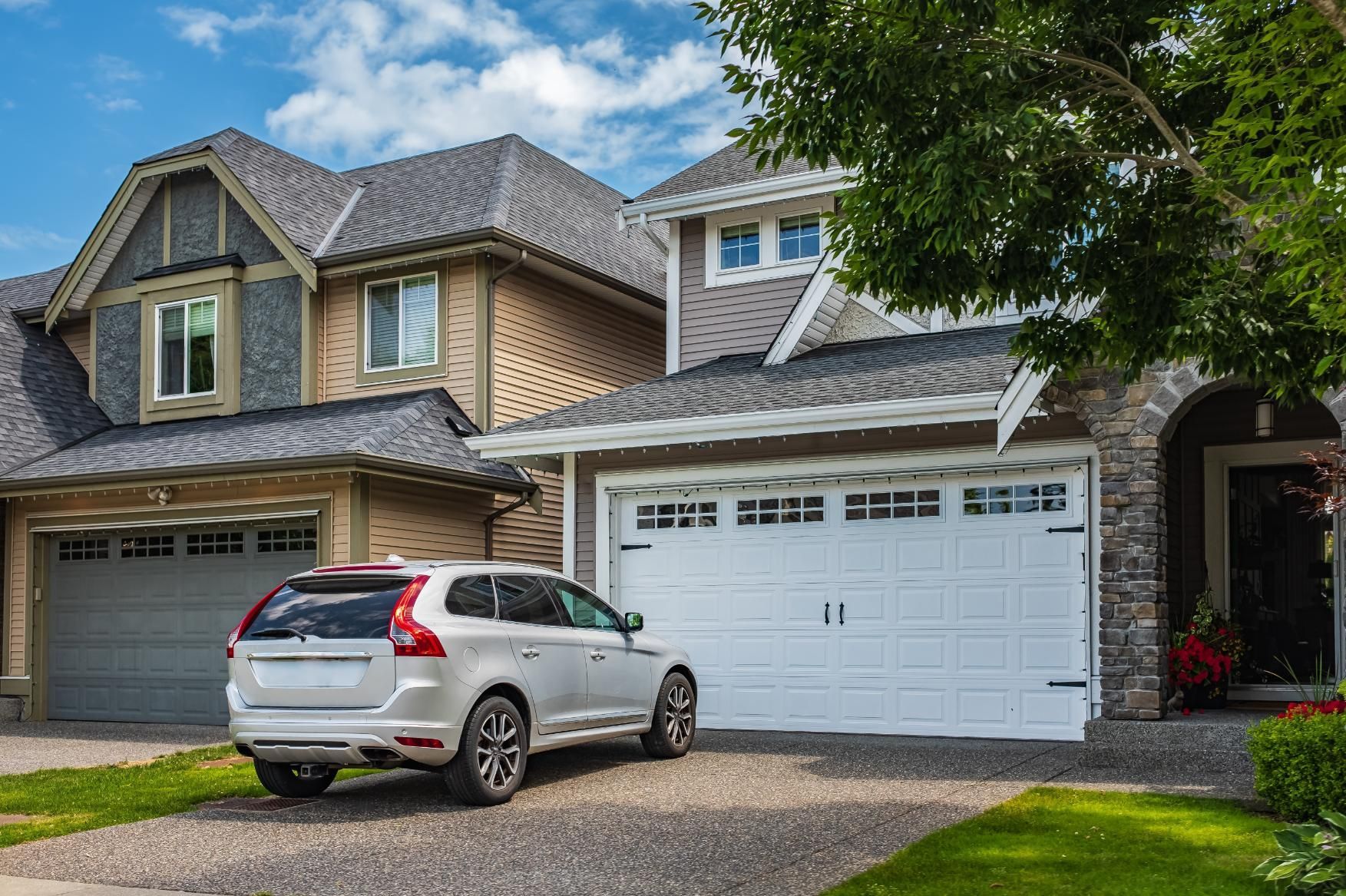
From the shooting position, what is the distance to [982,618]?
1273 centimetres

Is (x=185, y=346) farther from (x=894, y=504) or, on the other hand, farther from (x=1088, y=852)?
(x=1088, y=852)

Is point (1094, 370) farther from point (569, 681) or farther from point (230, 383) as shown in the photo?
point (230, 383)

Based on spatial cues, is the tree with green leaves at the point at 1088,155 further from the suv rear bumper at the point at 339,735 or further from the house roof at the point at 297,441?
the house roof at the point at 297,441

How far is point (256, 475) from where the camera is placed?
1534 cm

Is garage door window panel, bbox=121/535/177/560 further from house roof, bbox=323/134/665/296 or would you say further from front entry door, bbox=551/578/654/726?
front entry door, bbox=551/578/654/726

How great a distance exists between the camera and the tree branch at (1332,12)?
672 cm

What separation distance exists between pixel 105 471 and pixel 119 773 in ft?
18.9

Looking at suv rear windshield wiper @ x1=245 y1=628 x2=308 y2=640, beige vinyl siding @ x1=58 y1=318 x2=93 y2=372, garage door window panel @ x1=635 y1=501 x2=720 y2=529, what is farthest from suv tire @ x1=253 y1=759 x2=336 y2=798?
beige vinyl siding @ x1=58 y1=318 x2=93 y2=372

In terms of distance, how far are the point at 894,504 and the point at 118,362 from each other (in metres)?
12.1

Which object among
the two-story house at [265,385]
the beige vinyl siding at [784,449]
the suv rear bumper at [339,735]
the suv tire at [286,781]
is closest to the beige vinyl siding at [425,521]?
the two-story house at [265,385]

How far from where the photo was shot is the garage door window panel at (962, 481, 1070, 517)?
12.5 metres

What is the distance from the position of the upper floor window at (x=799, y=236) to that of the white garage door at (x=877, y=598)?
12.6ft

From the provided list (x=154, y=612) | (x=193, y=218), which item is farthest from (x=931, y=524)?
(x=193, y=218)

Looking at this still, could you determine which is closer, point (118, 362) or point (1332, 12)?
point (1332, 12)
